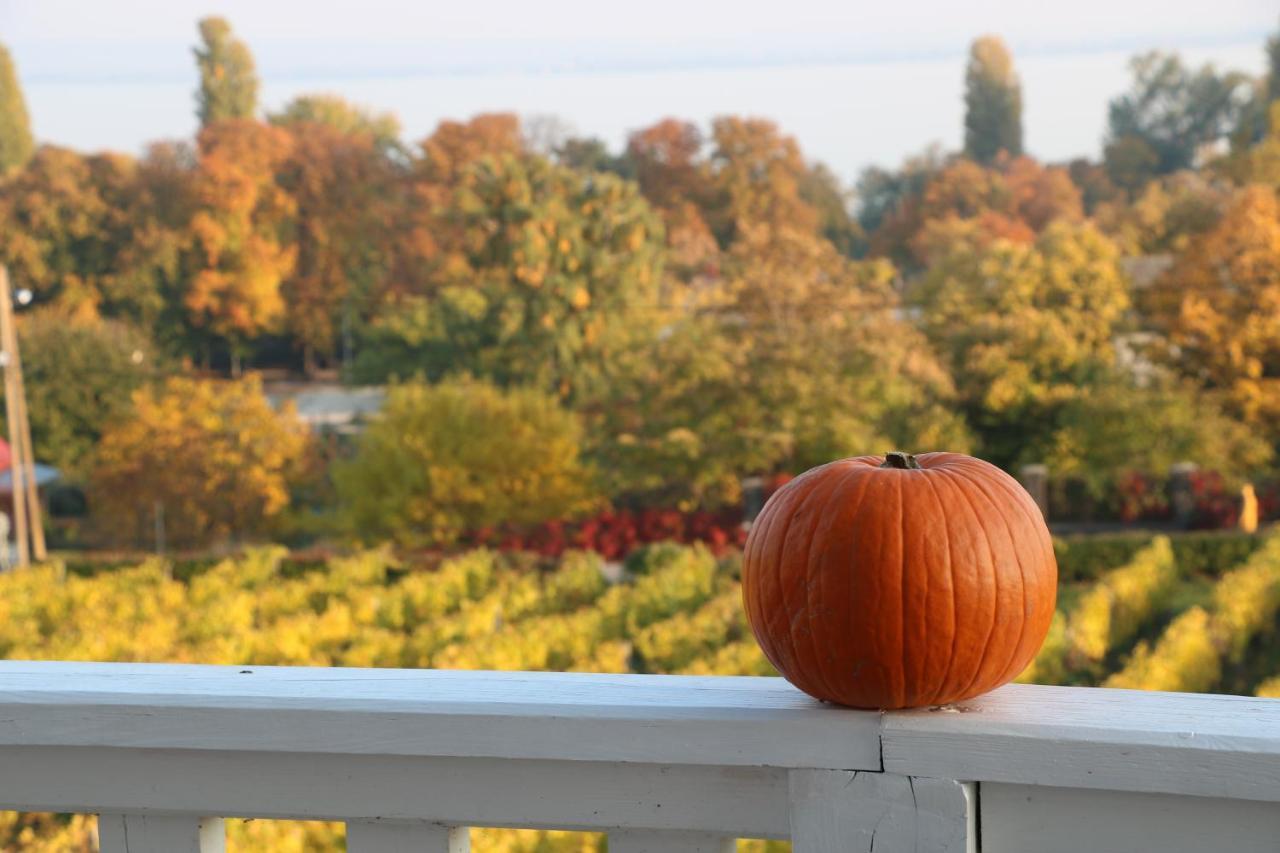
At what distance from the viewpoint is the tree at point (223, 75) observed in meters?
47.5

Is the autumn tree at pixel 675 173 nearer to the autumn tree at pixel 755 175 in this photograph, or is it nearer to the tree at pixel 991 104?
the autumn tree at pixel 755 175

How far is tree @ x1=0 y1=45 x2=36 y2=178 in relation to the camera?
164ft

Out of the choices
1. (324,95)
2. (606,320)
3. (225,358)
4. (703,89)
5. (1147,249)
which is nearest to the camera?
(606,320)

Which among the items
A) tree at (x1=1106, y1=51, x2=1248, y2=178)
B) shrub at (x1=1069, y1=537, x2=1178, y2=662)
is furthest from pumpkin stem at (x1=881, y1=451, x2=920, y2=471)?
tree at (x1=1106, y1=51, x2=1248, y2=178)

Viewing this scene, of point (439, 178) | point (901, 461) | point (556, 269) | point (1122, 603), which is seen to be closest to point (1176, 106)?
point (439, 178)

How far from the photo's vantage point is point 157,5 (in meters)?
51.1

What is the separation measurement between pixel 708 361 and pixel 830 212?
30.7 metres

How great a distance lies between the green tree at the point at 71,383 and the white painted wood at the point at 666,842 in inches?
1354

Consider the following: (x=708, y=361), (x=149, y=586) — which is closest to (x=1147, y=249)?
(x=708, y=361)

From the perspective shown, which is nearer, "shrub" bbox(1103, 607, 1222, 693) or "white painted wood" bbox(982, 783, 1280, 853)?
"white painted wood" bbox(982, 783, 1280, 853)

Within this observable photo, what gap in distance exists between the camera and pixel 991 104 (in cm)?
5691

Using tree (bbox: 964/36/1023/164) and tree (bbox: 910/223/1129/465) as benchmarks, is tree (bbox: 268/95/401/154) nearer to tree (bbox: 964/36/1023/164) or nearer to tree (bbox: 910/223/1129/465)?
tree (bbox: 964/36/1023/164)

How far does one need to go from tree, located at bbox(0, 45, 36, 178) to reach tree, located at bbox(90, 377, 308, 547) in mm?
31415

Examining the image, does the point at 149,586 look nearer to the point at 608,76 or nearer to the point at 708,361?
the point at 708,361
